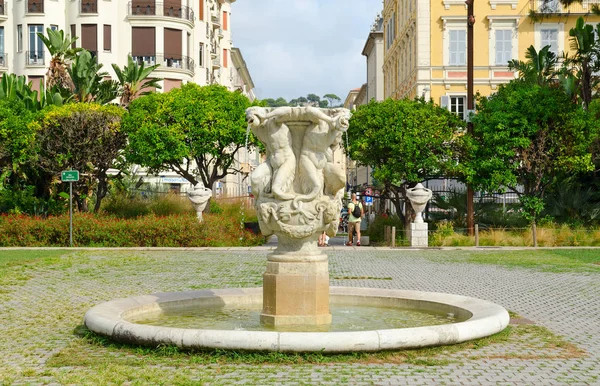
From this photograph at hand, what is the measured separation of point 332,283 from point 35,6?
40.4 meters

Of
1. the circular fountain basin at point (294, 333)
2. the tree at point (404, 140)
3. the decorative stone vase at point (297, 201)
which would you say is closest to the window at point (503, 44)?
the tree at point (404, 140)

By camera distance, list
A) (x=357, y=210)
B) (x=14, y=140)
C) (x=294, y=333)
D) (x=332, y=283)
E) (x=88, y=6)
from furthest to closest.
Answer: (x=88, y=6), (x=14, y=140), (x=357, y=210), (x=332, y=283), (x=294, y=333)

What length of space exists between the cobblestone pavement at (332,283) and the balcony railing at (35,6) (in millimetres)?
30459

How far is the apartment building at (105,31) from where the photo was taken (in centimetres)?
4912

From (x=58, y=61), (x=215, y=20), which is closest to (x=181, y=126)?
(x=58, y=61)

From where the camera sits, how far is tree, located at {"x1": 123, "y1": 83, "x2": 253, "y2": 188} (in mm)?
29406

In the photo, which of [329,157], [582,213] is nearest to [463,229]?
[582,213]

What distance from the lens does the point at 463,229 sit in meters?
26.9

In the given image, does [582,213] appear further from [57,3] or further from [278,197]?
[57,3]

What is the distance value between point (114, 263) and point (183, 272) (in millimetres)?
2863

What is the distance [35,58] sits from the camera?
163ft

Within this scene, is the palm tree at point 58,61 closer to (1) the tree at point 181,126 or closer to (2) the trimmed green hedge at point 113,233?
(1) the tree at point 181,126

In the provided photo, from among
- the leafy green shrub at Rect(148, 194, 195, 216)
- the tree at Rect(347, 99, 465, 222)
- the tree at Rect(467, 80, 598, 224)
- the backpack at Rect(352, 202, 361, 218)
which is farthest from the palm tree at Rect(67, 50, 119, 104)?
the tree at Rect(467, 80, 598, 224)

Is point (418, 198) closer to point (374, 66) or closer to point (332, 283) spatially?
point (332, 283)
